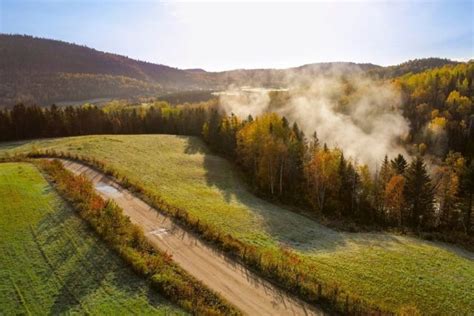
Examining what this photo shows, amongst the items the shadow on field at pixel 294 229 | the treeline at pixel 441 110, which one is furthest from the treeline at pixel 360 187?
the treeline at pixel 441 110

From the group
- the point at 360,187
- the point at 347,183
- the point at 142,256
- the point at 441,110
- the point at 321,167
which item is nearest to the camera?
the point at 142,256

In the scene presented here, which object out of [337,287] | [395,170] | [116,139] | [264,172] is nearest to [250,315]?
[337,287]

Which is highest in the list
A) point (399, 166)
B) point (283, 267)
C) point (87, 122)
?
point (87, 122)

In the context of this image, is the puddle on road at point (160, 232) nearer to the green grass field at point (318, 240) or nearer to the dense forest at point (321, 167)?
the green grass field at point (318, 240)

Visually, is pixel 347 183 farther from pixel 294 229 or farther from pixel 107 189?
pixel 107 189

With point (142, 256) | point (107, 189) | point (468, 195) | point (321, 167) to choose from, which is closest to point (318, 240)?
point (142, 256)

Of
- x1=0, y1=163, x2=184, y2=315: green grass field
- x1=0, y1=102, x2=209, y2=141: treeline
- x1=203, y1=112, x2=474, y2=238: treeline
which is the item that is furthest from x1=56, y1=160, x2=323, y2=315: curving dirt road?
x1=0, y1=102, x2=209, y2=141: treeline

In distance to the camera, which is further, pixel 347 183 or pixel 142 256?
pixel 347 183
